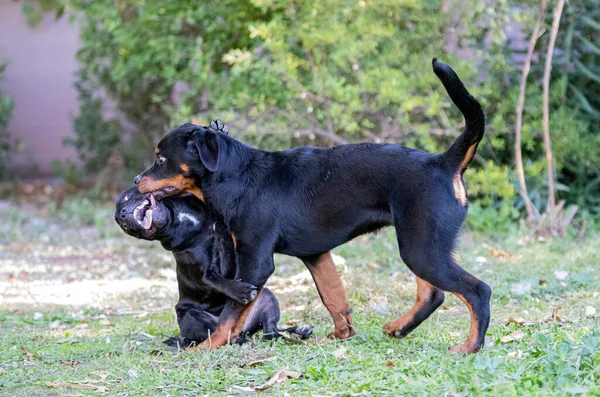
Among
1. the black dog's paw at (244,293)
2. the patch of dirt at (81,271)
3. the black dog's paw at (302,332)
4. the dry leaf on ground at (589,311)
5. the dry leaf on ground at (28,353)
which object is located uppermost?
the black dog's paw at (244,293)

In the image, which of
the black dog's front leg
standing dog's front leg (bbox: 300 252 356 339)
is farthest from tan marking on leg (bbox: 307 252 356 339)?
the black dog's front leg

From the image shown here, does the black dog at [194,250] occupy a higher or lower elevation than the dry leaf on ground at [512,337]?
higher

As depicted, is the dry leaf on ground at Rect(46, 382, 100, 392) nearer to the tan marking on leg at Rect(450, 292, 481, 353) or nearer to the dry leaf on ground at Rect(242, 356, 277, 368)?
the dry leaf on ground at Rect(242, 356, 277, 368)

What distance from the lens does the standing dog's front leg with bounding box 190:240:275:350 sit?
505 centimetres

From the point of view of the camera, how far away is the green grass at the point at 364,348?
404cm

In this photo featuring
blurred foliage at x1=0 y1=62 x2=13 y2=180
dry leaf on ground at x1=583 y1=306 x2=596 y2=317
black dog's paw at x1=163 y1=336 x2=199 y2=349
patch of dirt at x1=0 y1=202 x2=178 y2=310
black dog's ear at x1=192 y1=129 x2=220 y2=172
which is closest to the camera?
black dog's ear at x1=192 y1=129 x2=220 y2=172

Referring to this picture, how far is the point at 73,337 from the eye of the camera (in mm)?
5910

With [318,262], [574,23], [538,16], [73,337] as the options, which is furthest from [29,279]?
[574,23]

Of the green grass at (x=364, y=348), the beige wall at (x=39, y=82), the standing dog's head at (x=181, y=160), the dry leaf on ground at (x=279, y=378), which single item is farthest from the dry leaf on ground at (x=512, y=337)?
the beige wall at (x=39, y=82)

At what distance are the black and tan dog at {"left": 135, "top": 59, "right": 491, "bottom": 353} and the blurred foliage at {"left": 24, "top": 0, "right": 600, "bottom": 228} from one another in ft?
13.9

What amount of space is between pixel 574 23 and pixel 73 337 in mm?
7019

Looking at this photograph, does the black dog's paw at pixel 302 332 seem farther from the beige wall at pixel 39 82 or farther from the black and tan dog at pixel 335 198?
the beige wall at pixel 39 82

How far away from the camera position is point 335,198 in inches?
198

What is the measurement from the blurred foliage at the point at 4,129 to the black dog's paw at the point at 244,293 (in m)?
9.98
